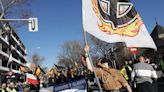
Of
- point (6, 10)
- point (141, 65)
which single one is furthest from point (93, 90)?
point (6, 10)

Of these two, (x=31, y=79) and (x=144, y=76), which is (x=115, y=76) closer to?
(x=144, y=76)

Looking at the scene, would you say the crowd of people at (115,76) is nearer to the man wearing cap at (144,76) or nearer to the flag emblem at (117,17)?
the man wearing cap at (144,76)

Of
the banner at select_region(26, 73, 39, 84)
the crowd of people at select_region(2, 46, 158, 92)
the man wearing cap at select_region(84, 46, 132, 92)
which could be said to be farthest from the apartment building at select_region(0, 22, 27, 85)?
the man wearing cap at select_region(84, 46, 132, 92)

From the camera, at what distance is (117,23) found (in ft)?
26.2

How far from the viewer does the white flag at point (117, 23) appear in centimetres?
753

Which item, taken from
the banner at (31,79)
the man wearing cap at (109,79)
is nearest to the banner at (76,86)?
the man wearing cap at (109,79)

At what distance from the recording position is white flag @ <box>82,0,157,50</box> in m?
7.53

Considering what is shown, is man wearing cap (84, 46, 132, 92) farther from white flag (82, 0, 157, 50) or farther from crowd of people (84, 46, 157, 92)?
white flag (82, 0, 157, 50)

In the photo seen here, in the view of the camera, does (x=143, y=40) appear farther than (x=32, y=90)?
No

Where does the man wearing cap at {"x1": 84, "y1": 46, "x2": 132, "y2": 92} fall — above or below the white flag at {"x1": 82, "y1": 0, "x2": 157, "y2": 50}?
below

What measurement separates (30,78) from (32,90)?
853 mm

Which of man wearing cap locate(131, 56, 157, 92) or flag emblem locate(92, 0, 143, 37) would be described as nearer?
flag emblem locate(92, 0, 143, 37)

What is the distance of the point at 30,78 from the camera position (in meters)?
20.5

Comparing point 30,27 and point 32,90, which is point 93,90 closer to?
point 32,90
